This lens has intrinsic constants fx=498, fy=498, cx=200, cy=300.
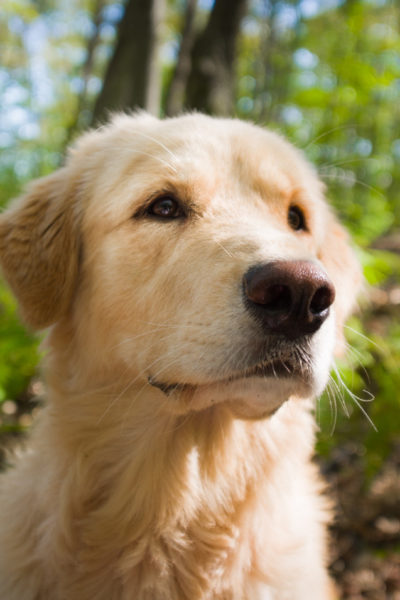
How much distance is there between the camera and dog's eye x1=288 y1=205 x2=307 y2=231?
2.74m

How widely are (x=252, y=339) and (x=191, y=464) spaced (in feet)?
3.08

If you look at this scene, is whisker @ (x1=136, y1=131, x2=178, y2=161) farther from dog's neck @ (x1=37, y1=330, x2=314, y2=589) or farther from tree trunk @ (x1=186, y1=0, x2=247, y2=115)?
tree trunk @ (x1=186, y1=0, x2=247, y2=115)

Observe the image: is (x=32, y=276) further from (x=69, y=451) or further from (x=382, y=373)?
(x=382, y=373)

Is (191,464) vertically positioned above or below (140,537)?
above

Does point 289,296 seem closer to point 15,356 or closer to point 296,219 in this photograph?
point 296,219

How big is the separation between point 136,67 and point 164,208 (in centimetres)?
347

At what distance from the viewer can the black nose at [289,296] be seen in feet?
5.20

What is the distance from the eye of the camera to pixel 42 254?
2670mm

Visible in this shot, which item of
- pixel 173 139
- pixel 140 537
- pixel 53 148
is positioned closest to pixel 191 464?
pixel 140 537

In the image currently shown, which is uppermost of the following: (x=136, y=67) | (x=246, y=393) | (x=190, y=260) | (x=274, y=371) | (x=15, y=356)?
(x=136, y=67)

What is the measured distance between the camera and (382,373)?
384 cm

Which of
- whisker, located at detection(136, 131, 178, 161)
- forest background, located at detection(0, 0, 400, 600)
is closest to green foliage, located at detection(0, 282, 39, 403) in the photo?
forest background, located at detection(0, 0, 400, 600)

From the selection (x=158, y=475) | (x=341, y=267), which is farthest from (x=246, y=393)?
(x=341, y=267)

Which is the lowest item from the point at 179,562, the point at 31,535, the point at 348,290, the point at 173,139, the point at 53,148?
the point at 53,148
